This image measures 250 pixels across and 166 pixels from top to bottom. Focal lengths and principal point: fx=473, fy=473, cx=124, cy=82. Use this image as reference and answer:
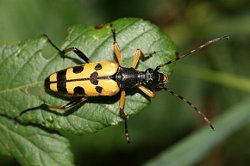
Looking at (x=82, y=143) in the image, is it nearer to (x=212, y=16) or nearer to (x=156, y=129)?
(x=156, y=129)

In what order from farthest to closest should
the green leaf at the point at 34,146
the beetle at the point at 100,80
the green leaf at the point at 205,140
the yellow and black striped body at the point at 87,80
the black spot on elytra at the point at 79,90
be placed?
the green leaf at the point at 205,140, the black spot on elytra at the point at 79,90, the yellow and black striped body at the point at 87,80, the beetle at the point at 100,80, the green leaf at the point at 34,146

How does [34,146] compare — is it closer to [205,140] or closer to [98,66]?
[98,66]

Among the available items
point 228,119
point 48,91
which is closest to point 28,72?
point 48,91

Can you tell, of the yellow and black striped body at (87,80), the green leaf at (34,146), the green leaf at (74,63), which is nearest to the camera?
the green leaf at (74,63)

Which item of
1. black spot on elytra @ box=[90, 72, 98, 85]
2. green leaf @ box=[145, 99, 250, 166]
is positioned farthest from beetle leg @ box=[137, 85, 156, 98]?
green leaf @ box=[145, 99, 250, 166]

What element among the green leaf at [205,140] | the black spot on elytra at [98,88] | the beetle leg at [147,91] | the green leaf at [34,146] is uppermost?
the black spot on elytra at [98,88]

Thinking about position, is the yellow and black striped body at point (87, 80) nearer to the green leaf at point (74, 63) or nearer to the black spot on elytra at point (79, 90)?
the black spot on elytra at point (79, 90)

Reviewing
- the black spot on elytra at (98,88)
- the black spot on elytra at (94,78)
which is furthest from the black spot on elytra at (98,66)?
the black spot on elytra at (98,88)
